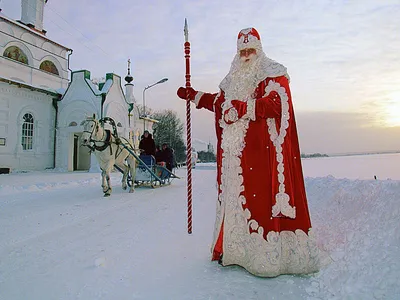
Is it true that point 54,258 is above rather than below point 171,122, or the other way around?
below

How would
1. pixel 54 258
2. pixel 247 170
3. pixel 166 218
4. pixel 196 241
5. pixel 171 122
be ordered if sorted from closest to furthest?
pixel 247 170, pixel 54 258, pixel 196 241, pixel 166 218, pixel 171 122

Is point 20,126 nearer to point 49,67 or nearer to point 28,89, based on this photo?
point 28,89

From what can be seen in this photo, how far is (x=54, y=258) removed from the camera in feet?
11.4

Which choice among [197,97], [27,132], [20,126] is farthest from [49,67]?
[197,97]

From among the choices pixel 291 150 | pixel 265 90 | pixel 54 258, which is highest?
pixel 265 90

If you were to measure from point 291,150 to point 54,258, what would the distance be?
3.11 m

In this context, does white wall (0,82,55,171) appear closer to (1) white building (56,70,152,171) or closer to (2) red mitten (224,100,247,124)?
(1) white building (56,70,152,171)

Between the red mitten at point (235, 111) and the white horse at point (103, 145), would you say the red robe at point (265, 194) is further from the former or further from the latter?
the white horse at point (103, 145)

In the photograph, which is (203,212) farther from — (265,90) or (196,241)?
(265,90)

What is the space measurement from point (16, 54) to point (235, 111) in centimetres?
2463

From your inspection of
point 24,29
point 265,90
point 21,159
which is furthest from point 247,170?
point 24,29

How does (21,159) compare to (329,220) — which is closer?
(329,220)

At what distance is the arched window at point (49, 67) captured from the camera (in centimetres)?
2390

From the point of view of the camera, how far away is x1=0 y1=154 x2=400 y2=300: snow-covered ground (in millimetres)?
2566
